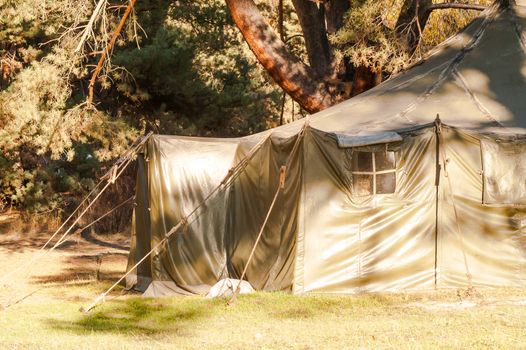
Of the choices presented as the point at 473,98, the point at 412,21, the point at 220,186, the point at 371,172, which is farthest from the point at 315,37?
the point at 371,172

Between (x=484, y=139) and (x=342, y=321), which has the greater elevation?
(x=484, y=139)

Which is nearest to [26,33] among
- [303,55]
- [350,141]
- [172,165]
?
[303,55]

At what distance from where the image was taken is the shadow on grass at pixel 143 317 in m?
9.26

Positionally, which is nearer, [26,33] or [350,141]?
[350,141]

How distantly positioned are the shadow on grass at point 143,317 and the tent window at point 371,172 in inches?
81.9

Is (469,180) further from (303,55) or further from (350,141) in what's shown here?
(303,55)

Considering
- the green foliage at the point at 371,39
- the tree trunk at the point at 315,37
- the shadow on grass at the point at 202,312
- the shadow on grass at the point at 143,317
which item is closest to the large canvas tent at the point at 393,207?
the shadow on grass at the point at 202,312

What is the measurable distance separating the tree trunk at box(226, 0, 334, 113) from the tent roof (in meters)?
2.29

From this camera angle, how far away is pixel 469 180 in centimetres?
1082

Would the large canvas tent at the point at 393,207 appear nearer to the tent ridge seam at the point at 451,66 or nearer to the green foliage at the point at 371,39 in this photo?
the tent ridge seam at the point at 451,66

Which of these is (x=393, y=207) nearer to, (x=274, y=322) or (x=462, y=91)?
(x=462, y=91)

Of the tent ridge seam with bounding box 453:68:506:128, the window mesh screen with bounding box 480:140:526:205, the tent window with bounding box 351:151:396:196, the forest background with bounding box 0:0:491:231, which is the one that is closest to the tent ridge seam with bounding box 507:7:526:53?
the tent ridge seam with bounding box 453:68:506:128

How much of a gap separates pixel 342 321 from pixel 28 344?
9.70 feet

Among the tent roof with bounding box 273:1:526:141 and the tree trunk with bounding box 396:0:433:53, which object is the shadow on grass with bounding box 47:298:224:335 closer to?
the tent roof with bounding box 273:1:526:141
